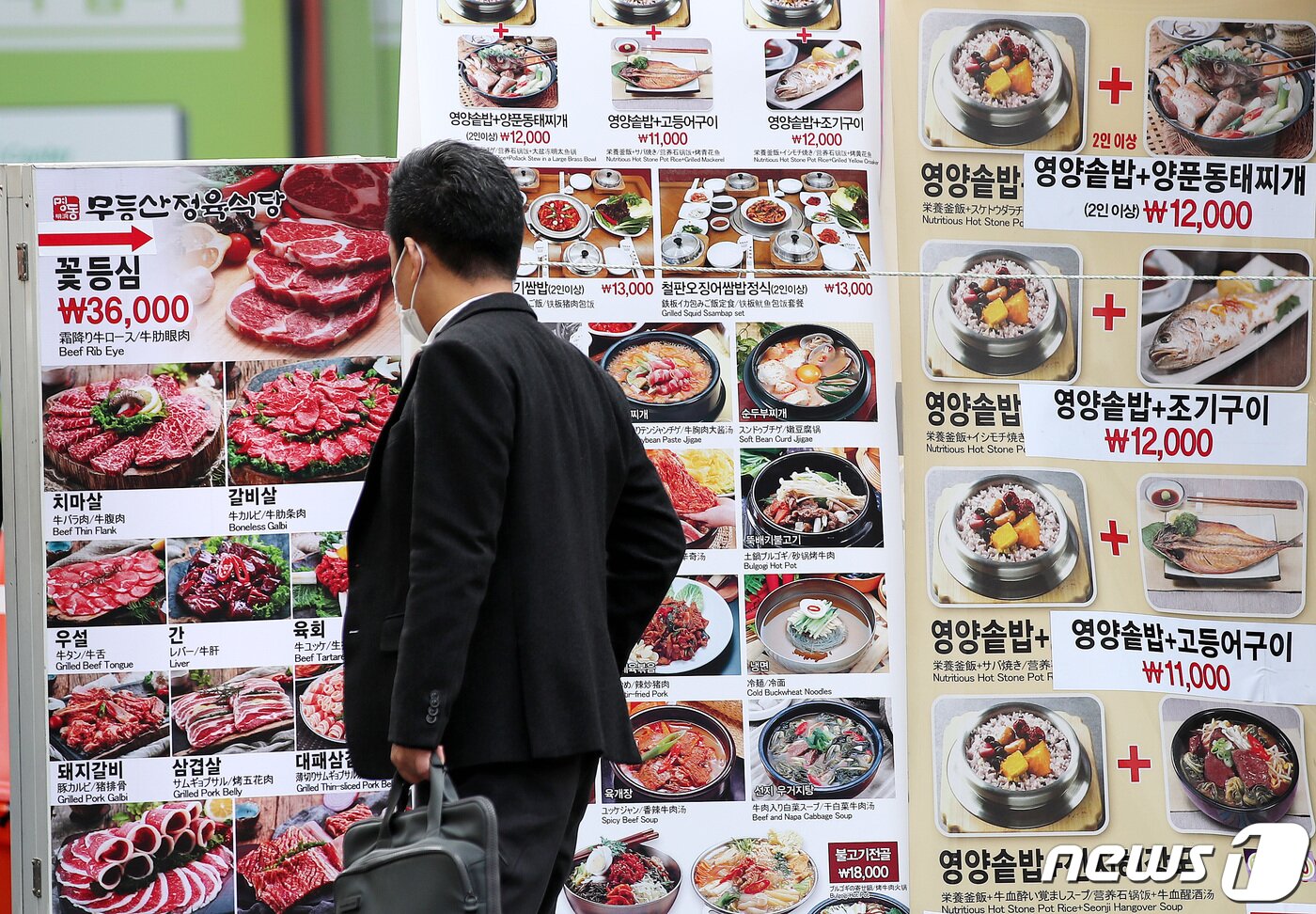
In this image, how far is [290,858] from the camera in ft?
10.0

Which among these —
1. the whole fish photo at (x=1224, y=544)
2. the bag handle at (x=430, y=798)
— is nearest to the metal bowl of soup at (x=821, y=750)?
the whole fish photo at (x=1224, y=544)

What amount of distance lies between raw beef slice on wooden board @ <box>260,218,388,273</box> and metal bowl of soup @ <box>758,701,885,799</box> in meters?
1.51

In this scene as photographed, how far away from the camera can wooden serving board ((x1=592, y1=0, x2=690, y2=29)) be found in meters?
3.24

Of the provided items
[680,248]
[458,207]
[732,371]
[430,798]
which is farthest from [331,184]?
[430,798]

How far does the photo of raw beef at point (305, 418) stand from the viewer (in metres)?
3.11

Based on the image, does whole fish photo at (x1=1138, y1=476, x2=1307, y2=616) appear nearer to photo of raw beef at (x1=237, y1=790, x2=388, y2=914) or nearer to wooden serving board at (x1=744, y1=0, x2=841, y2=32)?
wooden serving board at (x1=744, y1=0, x2=841, y2=32)

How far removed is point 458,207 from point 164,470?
1.42 meters

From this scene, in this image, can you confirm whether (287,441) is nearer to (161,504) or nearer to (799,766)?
(161,504)

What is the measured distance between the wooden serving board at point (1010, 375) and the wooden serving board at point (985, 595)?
0.93ft

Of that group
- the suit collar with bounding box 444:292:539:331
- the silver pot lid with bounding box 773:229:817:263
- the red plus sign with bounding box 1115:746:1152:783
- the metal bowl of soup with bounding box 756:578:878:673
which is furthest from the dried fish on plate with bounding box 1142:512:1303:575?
the suit collar with bounding box 444:292:539:331

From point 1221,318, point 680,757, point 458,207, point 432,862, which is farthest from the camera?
point 1221,318

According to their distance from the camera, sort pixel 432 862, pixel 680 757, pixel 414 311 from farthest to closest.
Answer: pixel 680 757
pixel 414 311
pixel 432 862

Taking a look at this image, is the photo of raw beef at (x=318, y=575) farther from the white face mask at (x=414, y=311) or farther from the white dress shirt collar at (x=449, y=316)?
the white dress shirt collar at (x=449, y=316)

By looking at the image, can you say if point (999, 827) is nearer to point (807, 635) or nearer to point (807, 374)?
point (807, 635)
